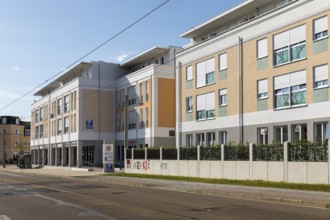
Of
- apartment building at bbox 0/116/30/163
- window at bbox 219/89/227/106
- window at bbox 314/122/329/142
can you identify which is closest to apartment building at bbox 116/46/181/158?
window at bbox 219/89/227/106

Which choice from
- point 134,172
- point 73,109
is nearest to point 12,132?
point 73,109

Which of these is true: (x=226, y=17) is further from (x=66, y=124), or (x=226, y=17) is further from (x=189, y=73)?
(x=66, y=124)

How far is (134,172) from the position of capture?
4291 cm

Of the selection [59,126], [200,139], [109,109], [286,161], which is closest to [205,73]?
[200,139]

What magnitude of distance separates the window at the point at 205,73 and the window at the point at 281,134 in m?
8.93

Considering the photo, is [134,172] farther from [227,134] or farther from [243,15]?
[243,15]

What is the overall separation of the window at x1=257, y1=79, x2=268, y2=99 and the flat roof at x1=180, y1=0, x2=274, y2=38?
24.4ft

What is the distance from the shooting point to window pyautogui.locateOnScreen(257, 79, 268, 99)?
111 ft

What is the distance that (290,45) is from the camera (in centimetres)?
3170

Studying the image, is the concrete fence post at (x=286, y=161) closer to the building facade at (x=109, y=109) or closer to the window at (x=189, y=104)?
the window at (x=189, y=104)

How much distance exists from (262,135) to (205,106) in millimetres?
7691

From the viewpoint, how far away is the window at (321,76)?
94.8 ft

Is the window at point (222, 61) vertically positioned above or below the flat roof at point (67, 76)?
below

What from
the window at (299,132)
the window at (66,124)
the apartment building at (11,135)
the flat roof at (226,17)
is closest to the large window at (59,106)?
the window at (66,124)
